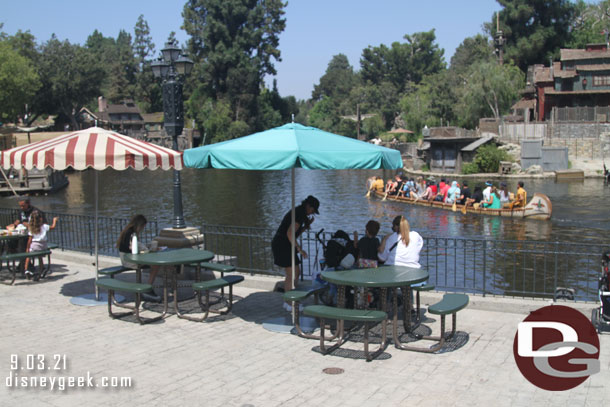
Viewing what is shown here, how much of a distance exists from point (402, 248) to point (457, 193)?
22223mm

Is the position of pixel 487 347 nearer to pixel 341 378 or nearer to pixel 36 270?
pixel 341 378

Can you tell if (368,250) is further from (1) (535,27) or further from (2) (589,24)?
(2) (589,24)

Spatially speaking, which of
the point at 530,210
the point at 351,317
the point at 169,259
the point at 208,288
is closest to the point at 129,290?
the point at 169,259

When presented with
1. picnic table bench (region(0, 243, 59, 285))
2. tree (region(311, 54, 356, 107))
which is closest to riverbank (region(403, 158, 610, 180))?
picnic table bench (region(0, 243, 59, 285))

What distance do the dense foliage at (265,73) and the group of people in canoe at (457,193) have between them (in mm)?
36128

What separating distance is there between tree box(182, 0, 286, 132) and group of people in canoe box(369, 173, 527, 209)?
54483mm

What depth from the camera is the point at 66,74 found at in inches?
3356

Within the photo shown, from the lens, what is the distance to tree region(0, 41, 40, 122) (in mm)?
65125

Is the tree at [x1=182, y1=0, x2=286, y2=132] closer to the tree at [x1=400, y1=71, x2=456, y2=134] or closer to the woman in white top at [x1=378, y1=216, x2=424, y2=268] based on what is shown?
the tree at [x1=400, y1=71, x2=456, y2=134]

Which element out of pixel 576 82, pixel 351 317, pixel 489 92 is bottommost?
pixel 351 317

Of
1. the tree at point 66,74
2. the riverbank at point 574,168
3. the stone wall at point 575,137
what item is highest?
the tree at point 66,74

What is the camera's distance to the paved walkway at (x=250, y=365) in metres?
6.38

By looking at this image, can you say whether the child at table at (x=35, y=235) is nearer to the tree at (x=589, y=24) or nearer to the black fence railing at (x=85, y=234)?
the black fence railing at (x=85, y=234)

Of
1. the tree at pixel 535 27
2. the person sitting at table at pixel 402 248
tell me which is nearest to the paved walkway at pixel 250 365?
the person sitting at table at pixel 402 248
